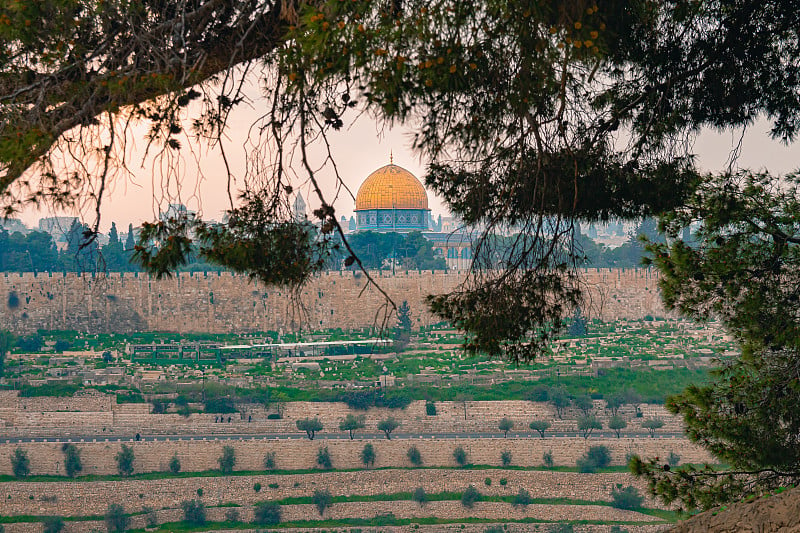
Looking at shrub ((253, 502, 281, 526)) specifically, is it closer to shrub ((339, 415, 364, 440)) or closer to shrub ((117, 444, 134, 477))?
shrub ((117, 444, 134, 477))

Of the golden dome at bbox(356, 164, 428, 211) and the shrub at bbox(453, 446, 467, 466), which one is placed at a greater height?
the golden dome at bbox(356, 164, 428, 211)

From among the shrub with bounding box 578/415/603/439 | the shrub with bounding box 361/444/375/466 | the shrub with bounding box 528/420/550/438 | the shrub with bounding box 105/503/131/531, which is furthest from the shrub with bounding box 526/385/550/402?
the shrub with bounding box 105/503/131/531

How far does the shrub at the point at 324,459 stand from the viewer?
2053 cm

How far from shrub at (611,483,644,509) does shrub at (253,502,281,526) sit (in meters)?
6.61

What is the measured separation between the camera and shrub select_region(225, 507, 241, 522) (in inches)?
770

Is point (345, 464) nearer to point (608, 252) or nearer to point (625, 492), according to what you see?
point (625, 492)

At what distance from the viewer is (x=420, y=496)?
64.7ft

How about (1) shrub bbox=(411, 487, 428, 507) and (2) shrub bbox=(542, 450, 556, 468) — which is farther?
(2) shrub bbox=(542, 450, 556, 468)

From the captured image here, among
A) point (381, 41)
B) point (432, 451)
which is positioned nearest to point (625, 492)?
point (432, 451)

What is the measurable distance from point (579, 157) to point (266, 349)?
26.1 m

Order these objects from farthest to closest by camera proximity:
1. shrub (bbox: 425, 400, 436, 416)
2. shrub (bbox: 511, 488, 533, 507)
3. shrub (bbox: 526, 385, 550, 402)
A: shrub (bbox: 526, 385, 550, 402) → shrub (bbox: 425, 400, 436, 416) → shrub (bbox: 511, 488, 533, 507)

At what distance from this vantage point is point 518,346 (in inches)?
145

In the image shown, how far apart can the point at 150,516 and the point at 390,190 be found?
1954 cm

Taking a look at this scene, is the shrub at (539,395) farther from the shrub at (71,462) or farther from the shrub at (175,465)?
the shrub at (71,462)
